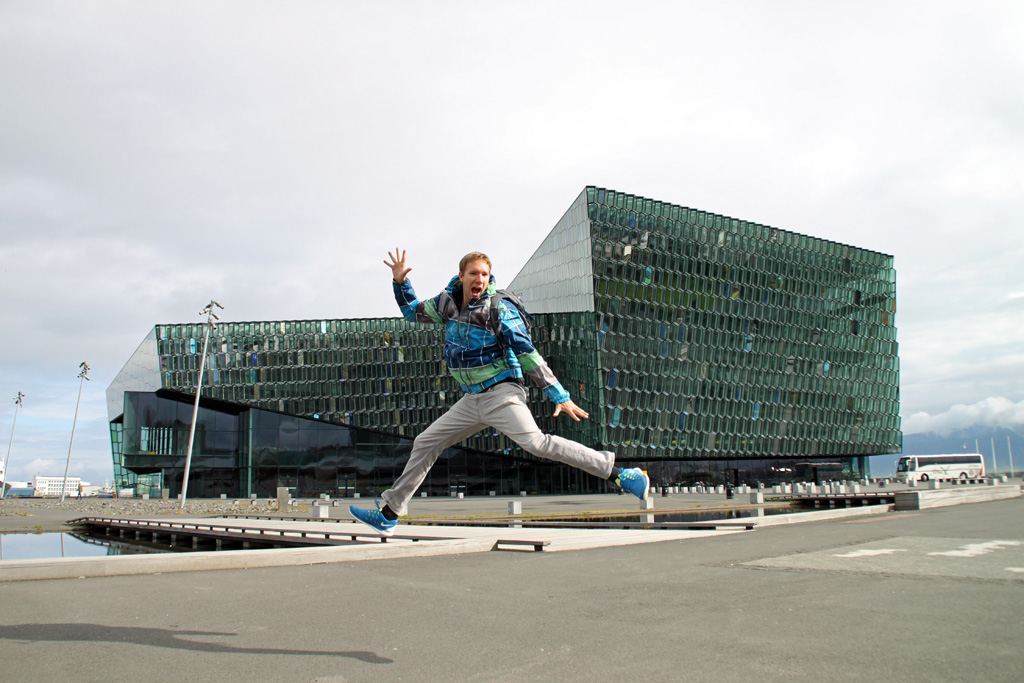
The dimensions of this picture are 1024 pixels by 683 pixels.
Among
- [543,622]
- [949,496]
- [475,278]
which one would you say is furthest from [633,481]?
[949,496]

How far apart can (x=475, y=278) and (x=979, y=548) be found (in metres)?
8.13

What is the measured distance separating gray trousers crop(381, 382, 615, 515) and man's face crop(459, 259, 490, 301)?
75 cm

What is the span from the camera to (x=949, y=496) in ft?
82.4

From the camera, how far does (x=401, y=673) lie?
12.6 feet

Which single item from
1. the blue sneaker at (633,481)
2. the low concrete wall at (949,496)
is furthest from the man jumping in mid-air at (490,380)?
the low concrete wall at (949,496)

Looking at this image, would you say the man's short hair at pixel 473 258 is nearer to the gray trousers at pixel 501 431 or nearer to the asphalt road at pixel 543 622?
the gray trousers at pixel 501 431


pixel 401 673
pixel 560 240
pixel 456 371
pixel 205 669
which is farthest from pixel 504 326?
pixel 560 240

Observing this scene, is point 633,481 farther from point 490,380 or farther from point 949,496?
point 949,496

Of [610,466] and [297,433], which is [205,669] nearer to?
[610,466]

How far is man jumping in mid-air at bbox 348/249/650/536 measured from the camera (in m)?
5.36

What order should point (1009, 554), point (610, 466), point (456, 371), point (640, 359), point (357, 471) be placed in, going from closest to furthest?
point (610, 466)
point (456, 371)
point (1009, 554)
point (640, 359)
point (357, 471)

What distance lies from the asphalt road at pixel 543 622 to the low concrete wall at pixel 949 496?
49.1 ft

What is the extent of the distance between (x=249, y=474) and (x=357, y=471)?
8.26 metres

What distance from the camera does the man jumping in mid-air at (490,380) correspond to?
211 inches
